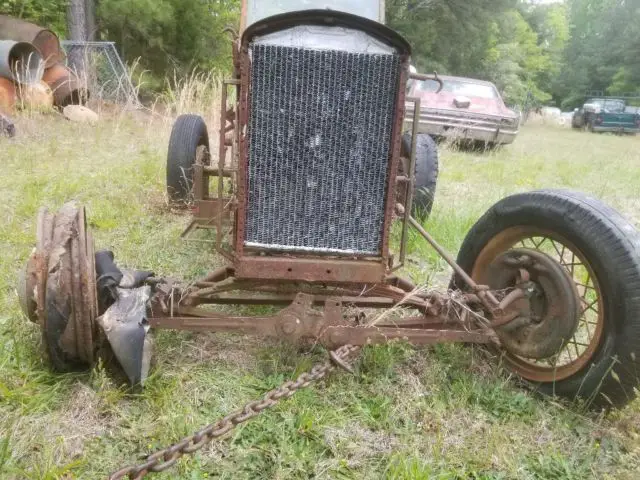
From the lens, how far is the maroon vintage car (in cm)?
1077

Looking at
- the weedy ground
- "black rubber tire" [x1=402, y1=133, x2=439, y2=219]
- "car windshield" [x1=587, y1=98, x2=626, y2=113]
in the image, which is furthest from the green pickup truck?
the weedy ground

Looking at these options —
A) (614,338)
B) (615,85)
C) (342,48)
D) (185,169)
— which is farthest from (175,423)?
(615,85)

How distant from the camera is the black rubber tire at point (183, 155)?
4.70 metres

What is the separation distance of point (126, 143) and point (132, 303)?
5.92 metres

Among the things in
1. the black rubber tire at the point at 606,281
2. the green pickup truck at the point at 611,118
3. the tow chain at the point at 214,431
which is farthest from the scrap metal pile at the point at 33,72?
the green pickup truck at the point at 611,118

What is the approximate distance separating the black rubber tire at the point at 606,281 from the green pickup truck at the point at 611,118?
85.0ft

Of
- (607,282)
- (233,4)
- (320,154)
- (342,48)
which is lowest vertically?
(607,282)

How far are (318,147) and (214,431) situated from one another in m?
1.28

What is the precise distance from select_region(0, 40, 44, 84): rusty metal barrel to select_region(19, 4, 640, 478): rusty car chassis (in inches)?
272

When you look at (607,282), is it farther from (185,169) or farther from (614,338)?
(185,169)

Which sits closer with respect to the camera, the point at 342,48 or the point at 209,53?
the point at 342,48

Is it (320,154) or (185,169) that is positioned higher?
(320,154)

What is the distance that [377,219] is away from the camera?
266cm

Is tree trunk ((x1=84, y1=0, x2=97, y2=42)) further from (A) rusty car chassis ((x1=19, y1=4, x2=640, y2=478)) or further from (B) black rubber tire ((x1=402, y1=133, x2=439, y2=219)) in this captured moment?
(A) rusty car chassis ((x1=19, y1=4, x2=640, y2=478))
